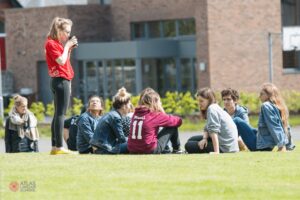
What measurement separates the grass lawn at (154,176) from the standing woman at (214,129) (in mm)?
1248

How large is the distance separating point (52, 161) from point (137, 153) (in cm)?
223

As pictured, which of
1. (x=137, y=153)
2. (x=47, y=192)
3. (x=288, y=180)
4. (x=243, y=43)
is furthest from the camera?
Answer: (x=243, y=43)

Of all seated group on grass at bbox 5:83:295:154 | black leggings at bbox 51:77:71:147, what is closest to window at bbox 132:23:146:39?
seated group on grass at bbox 5:83:295:154

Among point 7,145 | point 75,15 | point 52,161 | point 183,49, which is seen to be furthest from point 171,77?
point 52,161

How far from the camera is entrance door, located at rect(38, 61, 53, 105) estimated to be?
55375 millimetres

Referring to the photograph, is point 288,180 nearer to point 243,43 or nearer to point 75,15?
point 243,43

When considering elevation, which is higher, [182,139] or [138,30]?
[138,30]

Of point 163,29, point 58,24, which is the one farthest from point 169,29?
point 58,24

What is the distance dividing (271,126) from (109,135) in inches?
97.3

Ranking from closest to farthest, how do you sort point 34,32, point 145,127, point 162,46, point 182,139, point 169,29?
point 145,127, point 182,139, point 162,46, point 169,29, point 34,32

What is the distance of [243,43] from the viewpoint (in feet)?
164

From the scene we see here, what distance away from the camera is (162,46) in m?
52.1

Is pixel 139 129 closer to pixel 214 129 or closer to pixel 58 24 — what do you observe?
pixel 214 129

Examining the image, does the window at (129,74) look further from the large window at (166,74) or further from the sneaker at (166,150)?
the sneaker at (166,150)
